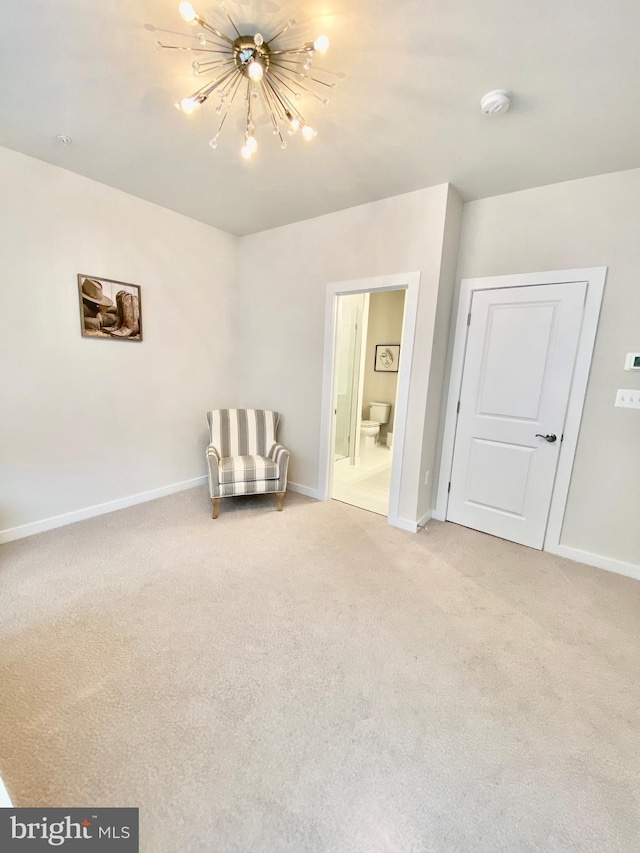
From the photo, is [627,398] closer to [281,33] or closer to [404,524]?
[404,524]

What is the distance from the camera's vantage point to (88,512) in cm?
289

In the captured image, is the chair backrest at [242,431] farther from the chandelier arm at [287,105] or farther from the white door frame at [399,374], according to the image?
the chandelier arm at [287,105]

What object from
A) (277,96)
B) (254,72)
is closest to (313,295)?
(277,96)

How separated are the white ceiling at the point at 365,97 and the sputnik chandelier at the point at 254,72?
0.06 m

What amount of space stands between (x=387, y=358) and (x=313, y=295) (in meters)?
2.84

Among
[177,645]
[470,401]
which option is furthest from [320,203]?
[177,645]

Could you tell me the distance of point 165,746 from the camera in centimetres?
123

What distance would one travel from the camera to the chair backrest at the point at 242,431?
339 cm

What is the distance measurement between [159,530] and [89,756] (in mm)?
1655

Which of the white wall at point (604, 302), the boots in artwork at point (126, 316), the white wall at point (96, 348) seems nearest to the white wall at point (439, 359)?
the white wall at point (604, 302)

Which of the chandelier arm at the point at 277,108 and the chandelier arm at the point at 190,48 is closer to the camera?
the chandelier arm at the point at 190,48

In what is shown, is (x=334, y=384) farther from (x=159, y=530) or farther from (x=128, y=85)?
(x=128, y=85)

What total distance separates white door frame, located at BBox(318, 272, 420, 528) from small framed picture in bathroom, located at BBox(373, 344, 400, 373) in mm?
2744

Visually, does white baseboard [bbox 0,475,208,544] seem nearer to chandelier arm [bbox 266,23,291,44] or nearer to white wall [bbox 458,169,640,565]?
chandelier arm [bbox 266,23,291,44]
